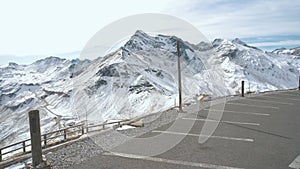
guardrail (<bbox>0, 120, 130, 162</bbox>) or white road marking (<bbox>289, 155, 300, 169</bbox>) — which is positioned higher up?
guardrail (<bbox>0, 120, 130, 162</bbox>)

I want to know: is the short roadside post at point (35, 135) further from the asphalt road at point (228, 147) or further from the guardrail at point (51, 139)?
the guardrail at point (51, 139)

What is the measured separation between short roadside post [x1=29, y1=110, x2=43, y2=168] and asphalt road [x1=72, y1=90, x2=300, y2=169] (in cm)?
165

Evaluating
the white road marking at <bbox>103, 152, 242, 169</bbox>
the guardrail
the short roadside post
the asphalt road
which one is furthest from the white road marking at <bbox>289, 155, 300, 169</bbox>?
the guardrail

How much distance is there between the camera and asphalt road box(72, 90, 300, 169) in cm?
698

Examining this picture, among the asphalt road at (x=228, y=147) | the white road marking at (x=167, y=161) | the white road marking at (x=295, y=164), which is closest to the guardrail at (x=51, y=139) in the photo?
the asphalt road at (x=228, y=147)

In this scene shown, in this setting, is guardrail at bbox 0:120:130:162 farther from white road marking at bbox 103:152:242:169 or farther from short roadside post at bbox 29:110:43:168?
short roadside post at bbox 29:110:43:168

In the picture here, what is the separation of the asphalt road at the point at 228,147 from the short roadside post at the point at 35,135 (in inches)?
64.8

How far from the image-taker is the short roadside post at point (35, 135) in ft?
16.8

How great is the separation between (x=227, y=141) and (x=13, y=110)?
146 metres

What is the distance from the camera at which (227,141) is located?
29.3 feet

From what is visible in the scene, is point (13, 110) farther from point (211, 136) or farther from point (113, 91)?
→ point (211, 136)

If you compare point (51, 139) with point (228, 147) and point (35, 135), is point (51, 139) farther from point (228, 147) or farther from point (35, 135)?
point (228, 147)

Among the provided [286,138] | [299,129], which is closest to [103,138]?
[286,138]

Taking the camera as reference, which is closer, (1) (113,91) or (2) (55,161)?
(2) (55,161)
